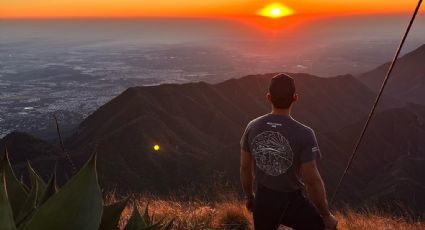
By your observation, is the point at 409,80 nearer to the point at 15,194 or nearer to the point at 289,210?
the point at 289,210

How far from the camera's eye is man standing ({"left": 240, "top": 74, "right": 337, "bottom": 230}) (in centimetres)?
362

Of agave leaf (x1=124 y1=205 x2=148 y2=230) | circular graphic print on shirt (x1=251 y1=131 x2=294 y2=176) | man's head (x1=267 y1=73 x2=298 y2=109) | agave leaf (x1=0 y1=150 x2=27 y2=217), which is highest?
man's head (x1=267 y1=73 x2=298 y2=109)

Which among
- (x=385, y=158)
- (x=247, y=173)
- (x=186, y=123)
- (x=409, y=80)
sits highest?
(x=247, y=173)

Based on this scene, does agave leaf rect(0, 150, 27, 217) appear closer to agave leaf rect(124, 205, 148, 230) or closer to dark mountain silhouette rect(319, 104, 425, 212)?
agave leaf rect(124, 205, 148, 230)

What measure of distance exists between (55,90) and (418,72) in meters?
156

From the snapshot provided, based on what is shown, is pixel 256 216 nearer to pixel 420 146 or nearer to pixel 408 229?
pixel 408 229

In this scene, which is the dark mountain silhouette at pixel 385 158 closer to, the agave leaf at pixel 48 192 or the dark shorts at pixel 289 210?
the dark shorts at pixel 289 210

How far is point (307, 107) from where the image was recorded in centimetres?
12019

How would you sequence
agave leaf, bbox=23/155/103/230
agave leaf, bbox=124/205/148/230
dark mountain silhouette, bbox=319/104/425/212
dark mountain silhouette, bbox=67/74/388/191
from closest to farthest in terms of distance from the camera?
1. agave leaf, bbox=23/155/103/230
2. agave leaf, bbox=124/205/148/230
3. dark mountain silhouette, bbox=319/104/425/212
4. dark mountain silhouette, bbox=67/74/388/191

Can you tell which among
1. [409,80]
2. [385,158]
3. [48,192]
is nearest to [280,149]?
[48,192]

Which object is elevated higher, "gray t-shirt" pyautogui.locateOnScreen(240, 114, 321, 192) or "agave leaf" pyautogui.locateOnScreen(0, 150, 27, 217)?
"agave leaf" pyautogui.locateOnScreen(0, 150, 27, 217)

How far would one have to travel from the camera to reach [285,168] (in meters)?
3.76

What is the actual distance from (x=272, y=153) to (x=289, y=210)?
56 centimetres

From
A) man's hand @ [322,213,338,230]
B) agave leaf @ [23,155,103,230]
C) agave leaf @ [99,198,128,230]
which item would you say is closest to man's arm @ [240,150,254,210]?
man's hand @ [322,213,338,230]
